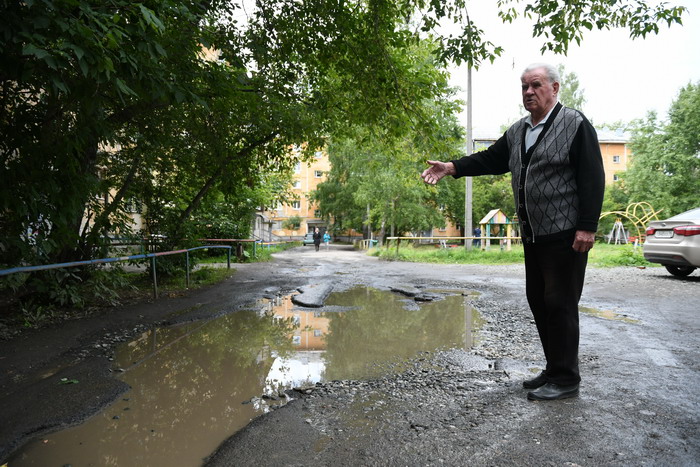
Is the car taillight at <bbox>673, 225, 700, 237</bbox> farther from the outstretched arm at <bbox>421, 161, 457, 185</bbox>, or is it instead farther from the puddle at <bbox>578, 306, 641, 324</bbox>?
the outstretched arm at <bbox>421, 161, 457, 185</bbox>

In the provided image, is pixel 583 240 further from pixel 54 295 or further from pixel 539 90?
pixel 54 295

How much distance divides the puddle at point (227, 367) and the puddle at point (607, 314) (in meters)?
1.50

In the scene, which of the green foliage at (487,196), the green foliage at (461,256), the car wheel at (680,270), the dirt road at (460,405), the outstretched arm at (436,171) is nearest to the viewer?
the dirt road at (460,405)

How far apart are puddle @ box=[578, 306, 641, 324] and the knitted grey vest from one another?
131 inches

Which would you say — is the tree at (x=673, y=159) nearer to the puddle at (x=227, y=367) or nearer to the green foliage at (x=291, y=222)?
the puddle at (x=227, y=367)

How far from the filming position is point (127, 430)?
2459 millimetres

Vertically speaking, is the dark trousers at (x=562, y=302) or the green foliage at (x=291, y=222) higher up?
the green foliage at (x=291, y=222)

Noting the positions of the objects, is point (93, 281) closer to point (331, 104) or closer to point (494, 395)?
point (331, 104)

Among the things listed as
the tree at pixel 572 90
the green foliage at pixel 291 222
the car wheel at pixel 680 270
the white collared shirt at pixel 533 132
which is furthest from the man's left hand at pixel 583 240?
the green foliage at pixel 291 222

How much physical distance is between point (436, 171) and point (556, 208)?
1010 mm

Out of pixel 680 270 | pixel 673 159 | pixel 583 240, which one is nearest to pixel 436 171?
pixel 583 240

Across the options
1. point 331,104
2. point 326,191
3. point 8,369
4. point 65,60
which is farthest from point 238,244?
point 326,191

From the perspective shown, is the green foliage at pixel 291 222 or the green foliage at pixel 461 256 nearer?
the green foliage at pixel 461 256

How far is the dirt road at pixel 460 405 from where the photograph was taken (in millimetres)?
2039
